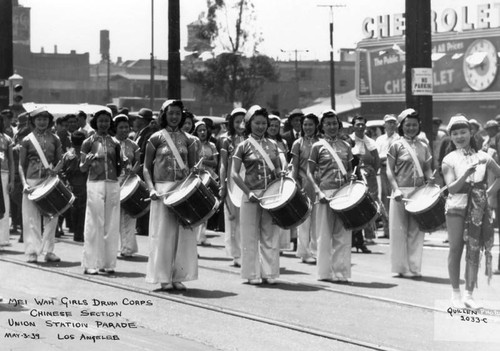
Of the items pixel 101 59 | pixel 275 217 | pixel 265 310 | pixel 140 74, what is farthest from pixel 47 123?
pixel 101 59


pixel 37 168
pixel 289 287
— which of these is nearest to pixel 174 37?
pixel 37 168

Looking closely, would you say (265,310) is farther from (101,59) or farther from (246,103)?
(101,59)

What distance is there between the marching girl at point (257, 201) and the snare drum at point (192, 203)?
33.6 inches

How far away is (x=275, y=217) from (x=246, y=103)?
54.4 metres

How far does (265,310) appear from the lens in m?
11.5

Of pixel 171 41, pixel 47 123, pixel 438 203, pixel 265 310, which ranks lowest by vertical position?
pixel 265 310

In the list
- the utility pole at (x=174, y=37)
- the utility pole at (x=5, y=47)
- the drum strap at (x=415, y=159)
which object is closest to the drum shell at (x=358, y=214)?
the drum strap at (x=415, y=159)

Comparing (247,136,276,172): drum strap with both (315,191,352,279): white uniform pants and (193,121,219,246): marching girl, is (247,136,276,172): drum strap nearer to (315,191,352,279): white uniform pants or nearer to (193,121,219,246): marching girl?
(315,191,352,279): white uniform pants

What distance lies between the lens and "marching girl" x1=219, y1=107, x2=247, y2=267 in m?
15.7

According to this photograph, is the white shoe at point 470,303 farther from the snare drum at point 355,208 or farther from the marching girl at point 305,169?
the marching girl at point 305,169

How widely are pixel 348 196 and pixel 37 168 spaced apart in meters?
4.32

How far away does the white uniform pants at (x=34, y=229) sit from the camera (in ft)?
50.9

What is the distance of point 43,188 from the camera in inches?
602

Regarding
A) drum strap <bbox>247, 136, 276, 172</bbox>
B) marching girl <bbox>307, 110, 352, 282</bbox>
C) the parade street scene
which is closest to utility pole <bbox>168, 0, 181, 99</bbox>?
the parade street scene
